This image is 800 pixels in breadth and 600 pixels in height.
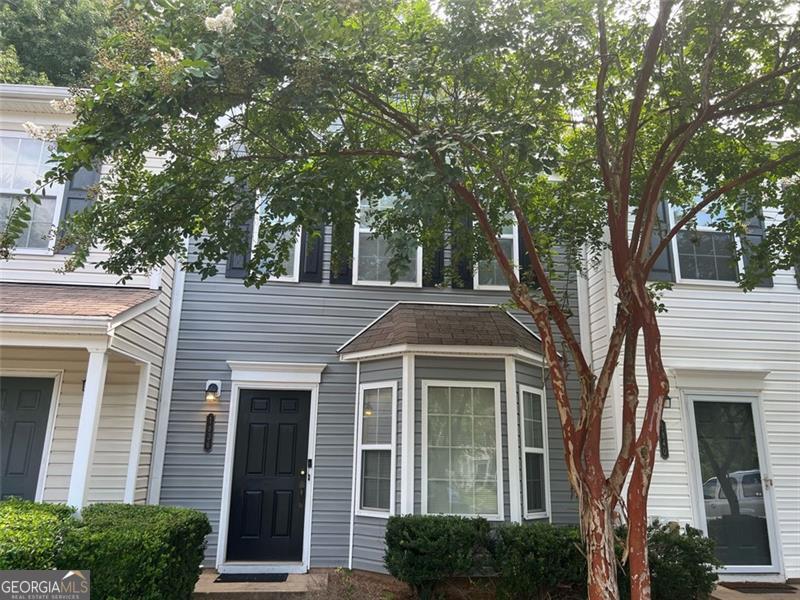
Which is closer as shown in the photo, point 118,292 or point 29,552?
point 29,552

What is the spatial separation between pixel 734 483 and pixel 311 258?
19.2ft

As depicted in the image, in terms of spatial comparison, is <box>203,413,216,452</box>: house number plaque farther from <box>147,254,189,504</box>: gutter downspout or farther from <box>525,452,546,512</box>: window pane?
<box>525,452,546,512</box>: window pane

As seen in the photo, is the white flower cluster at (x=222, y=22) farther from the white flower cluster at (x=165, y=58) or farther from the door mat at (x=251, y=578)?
the door mat at (x=251, y=578)

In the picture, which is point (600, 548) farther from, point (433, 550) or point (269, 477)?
point (269, 477)

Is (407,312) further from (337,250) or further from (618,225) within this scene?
(618,225)

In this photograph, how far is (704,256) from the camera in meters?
6.95

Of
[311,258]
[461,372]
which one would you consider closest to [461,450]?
[461,372]

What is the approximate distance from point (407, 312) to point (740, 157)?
3986mm

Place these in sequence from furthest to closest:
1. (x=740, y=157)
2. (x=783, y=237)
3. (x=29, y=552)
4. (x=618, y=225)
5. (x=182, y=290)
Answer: (x=182, y=290), (x=783, y=237), (x=740, y=157), (x=618, y=225), (x=29, y=552)

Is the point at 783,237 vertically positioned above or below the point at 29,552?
above

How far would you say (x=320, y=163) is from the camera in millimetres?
4977

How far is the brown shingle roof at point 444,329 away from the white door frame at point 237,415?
0.60 metres

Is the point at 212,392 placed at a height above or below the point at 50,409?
above

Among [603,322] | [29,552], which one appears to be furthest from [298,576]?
[603,322]
